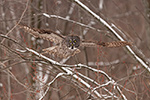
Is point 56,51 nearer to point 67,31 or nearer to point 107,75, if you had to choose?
point 107,75

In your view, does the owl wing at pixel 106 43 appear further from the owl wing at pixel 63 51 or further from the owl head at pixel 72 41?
the owl wing at pixel 63 51

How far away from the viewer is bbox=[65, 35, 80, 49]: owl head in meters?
5.10

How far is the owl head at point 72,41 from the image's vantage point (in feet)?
16.7

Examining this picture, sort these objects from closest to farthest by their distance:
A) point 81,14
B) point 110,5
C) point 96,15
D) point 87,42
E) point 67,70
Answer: point 67,70 → point 87,42 → point 96,15 → point 81,14 → point 110,5

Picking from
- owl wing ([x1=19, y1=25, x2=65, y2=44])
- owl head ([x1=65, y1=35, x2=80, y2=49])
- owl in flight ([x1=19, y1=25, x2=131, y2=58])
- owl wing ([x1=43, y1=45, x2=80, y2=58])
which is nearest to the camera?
owl wing ([x1=19, y1=25, x2=65, y2=44])

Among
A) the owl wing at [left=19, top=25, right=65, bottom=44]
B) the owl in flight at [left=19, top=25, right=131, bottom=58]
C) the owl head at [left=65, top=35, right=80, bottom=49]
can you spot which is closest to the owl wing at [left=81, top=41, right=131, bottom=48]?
the owl in flight at [left=19, top=25, right=131, bottom=58]

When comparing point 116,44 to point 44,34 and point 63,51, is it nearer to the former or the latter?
point 63,51

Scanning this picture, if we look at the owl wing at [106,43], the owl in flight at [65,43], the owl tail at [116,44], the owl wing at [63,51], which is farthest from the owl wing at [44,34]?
the owl tail at [116,44]

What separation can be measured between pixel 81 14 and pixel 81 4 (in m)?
1.42

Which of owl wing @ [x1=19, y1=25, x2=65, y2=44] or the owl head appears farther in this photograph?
the owl head

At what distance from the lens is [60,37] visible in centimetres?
516

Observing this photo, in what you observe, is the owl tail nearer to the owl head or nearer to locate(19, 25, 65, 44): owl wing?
the owl head

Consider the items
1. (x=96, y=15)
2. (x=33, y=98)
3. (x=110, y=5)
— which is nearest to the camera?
(x=33, y=98)

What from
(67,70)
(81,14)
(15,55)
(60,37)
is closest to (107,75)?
(67,70)
